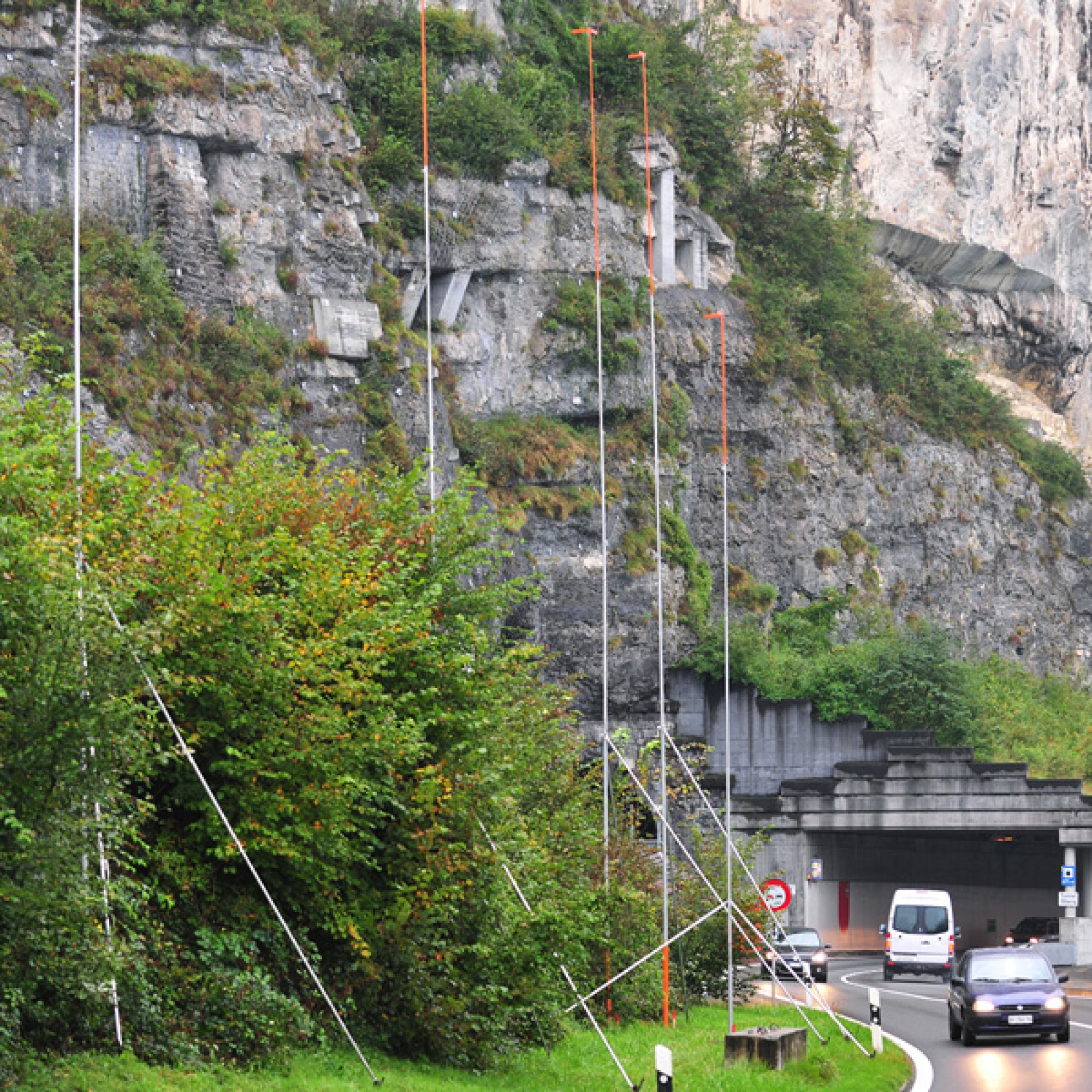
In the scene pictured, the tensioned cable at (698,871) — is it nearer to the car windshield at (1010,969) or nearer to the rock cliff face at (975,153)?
the car windshield at (1010,969)

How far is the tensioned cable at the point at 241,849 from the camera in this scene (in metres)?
17.2

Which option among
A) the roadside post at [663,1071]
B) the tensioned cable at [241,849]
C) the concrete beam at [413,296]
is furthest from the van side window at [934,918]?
the roadside post at [663,1071]

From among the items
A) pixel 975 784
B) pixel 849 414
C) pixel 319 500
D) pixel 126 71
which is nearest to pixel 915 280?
pixel 849 414

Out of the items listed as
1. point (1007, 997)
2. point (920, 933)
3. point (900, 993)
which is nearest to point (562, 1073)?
point (1007, 997)

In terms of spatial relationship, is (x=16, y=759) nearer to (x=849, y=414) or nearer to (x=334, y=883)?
(x=334, y=883)

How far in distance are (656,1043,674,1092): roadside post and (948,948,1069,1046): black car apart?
11.8 meters

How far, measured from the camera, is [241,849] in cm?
1811

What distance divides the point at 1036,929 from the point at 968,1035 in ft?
96.9

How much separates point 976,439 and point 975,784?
25000 millimetres

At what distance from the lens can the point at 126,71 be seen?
4675 cm

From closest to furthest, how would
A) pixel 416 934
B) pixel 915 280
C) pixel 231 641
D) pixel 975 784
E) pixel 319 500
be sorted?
pixel 231 641 → pixel 416 934 → pixel 319 500 → pixel 975 784 → pixel 915 280

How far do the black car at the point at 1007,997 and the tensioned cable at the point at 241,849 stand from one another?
1091 cm

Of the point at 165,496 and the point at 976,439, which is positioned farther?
the point at 976,439

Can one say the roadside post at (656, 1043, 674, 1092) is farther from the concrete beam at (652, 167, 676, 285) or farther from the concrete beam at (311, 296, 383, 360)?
the concrete beam at (652, 167, 676, 285)
